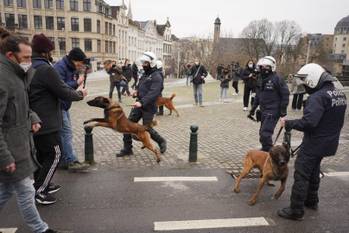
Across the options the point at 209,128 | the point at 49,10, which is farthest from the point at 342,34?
the point at 209,128

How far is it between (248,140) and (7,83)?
23.2 ft

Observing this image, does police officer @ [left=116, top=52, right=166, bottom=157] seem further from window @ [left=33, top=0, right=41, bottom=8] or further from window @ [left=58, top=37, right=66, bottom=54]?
window @ [left=33, top=0, right=41, bottom=8]

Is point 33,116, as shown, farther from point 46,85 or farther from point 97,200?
point 97,200

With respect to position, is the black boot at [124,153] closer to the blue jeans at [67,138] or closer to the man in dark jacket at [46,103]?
the blue jeans at [67,138]

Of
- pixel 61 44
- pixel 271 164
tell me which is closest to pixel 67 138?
pixel 271 164

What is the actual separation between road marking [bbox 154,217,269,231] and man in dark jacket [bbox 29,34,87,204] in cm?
173

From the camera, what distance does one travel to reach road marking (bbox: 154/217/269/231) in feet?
13.5

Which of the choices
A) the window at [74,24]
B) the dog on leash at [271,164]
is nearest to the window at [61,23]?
the window at [74,24]

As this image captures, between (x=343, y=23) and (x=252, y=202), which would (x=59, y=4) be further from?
(x=343, y=23)

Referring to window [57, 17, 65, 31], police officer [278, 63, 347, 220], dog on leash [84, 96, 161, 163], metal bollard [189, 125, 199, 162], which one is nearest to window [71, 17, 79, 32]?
window [57, 17, 65, 31]

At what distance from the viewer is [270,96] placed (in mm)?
6090

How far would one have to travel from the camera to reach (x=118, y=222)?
164 inches

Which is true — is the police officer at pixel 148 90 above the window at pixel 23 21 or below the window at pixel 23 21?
below

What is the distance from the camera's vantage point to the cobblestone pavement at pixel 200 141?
22.1 feet
